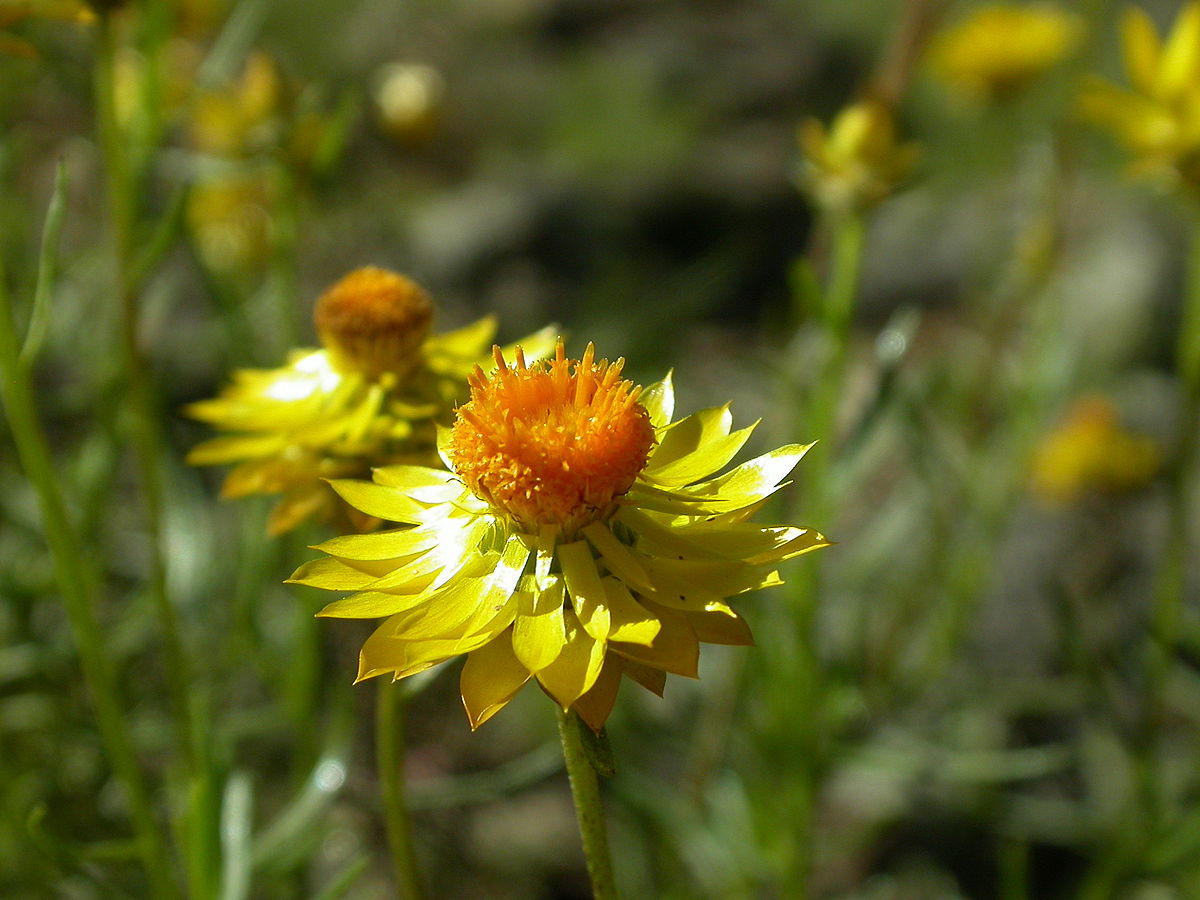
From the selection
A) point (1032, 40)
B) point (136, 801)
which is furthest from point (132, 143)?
→ point (1032, 40)

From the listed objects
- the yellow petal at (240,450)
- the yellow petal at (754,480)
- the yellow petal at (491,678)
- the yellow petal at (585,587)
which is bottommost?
the yellow petal at (491,678)

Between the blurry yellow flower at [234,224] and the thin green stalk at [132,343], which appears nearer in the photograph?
the thin green stalk at [132,343]

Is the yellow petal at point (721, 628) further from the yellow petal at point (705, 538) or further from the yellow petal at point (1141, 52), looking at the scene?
the yellow petal at point (1141, 52)

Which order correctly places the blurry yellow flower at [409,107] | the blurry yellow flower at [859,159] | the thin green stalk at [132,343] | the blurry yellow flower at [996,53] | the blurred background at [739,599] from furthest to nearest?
the blurry yellow flower at [996,53], the blurry yellow flower at [409,107], the blurry yellow flower at [859,159], the blurred background at [739,599], the thin green stalk at [132,343]

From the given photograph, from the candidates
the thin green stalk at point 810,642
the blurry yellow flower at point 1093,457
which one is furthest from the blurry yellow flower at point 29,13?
the blurry yellow flower at point 1093,457

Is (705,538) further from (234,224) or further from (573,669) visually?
(234,224)

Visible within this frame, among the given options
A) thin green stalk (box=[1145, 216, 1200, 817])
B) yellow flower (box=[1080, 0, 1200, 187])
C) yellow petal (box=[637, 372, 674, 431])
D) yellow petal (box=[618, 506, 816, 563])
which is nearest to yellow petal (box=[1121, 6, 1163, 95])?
yellow flower (box=[1080, 0, 1200, 187])

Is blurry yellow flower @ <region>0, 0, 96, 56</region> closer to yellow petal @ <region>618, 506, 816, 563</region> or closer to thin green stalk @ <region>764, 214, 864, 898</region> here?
yellow petal @ <region>618, 506, 816, 563</region>
